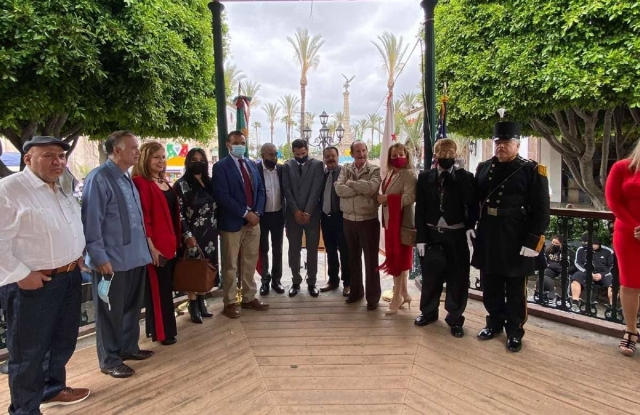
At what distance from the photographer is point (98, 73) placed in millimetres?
3975

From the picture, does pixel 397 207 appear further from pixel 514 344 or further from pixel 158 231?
pixel 158 231

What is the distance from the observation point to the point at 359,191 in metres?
A: 3.90

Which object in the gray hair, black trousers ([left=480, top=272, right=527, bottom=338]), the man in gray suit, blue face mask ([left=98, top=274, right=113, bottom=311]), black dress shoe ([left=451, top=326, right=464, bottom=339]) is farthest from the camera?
the man in gray suit

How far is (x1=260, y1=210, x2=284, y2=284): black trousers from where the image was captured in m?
4.46

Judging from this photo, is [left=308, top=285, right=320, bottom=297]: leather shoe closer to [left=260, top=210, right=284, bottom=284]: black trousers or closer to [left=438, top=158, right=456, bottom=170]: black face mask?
[left=260, top=210, right=284, bottom=284]: black trousers

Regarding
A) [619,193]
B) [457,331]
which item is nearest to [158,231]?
[457,331]

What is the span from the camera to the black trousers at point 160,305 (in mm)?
3273

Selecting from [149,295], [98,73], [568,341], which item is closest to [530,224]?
[568,341]

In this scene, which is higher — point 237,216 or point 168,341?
point 237,216

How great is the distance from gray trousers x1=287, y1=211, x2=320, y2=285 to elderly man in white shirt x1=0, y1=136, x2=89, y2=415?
2422mm

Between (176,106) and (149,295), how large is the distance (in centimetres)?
359

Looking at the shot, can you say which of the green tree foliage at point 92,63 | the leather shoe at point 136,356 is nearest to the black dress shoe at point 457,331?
the leather shoe at point 136,356

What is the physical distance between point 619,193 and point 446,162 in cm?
129

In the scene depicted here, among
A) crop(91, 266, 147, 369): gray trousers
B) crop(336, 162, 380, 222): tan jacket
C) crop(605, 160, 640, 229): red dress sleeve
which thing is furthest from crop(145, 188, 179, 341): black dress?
crop(605, 160, 640, 229): red dress sleeve
